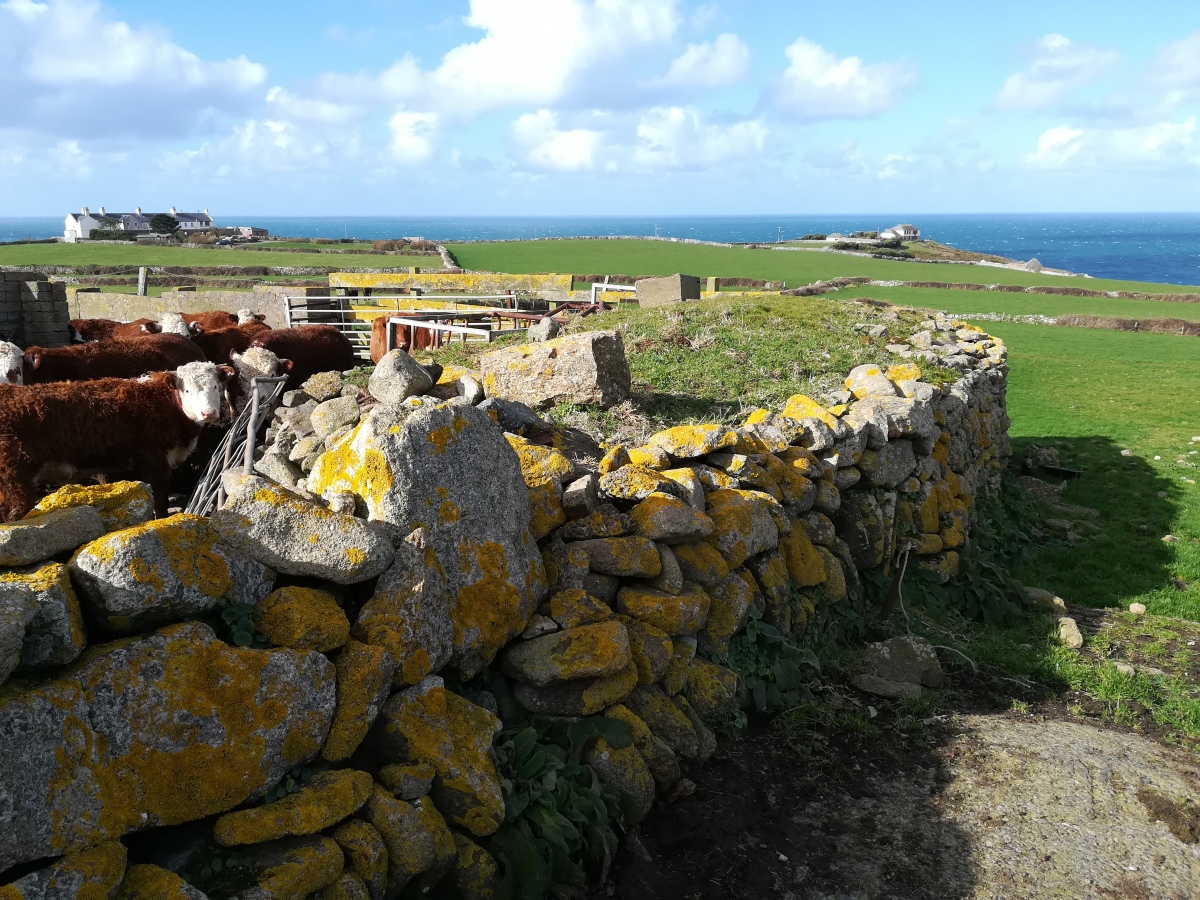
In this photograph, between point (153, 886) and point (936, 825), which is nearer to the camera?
point (153, 886)

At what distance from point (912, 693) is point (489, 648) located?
12.0 feet

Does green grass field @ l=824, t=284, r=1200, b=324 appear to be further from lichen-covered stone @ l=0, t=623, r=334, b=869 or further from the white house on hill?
the white house on hill

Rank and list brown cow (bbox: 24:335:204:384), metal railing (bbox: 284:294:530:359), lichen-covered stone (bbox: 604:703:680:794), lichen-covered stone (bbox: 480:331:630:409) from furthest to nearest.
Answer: metal railing (bbox: 284:294:530:359), brown cow (bbox: 24:335:204:384), lichen-covered stone (bbox: 480:331:630:409), lichen-covered stone (bbox: 604:703:680:794)

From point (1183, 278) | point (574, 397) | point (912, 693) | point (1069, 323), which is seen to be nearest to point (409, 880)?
point (912, 693)

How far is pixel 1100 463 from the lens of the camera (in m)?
16.2

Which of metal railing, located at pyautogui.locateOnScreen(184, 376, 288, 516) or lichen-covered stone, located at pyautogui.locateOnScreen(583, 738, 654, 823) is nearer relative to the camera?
lichen-covered stone, located at pyautogui.locateOnScreen(583, 738, 654, 823)

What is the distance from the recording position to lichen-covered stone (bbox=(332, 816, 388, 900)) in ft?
10.8

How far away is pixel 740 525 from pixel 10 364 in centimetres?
1074

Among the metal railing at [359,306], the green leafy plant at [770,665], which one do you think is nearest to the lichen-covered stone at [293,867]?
the green leafy plant at [770,665]

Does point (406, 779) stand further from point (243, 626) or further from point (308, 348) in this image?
point (308, 348)

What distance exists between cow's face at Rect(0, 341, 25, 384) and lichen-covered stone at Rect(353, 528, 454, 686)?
10341 millimetres

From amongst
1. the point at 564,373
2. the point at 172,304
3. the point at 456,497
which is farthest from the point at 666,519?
the point at 172,304

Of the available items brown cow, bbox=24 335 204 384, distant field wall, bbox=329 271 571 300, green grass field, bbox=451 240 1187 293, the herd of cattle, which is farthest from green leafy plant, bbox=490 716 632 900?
green grass field, bbox=451 240 1187 293

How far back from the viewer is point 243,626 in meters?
3.52
